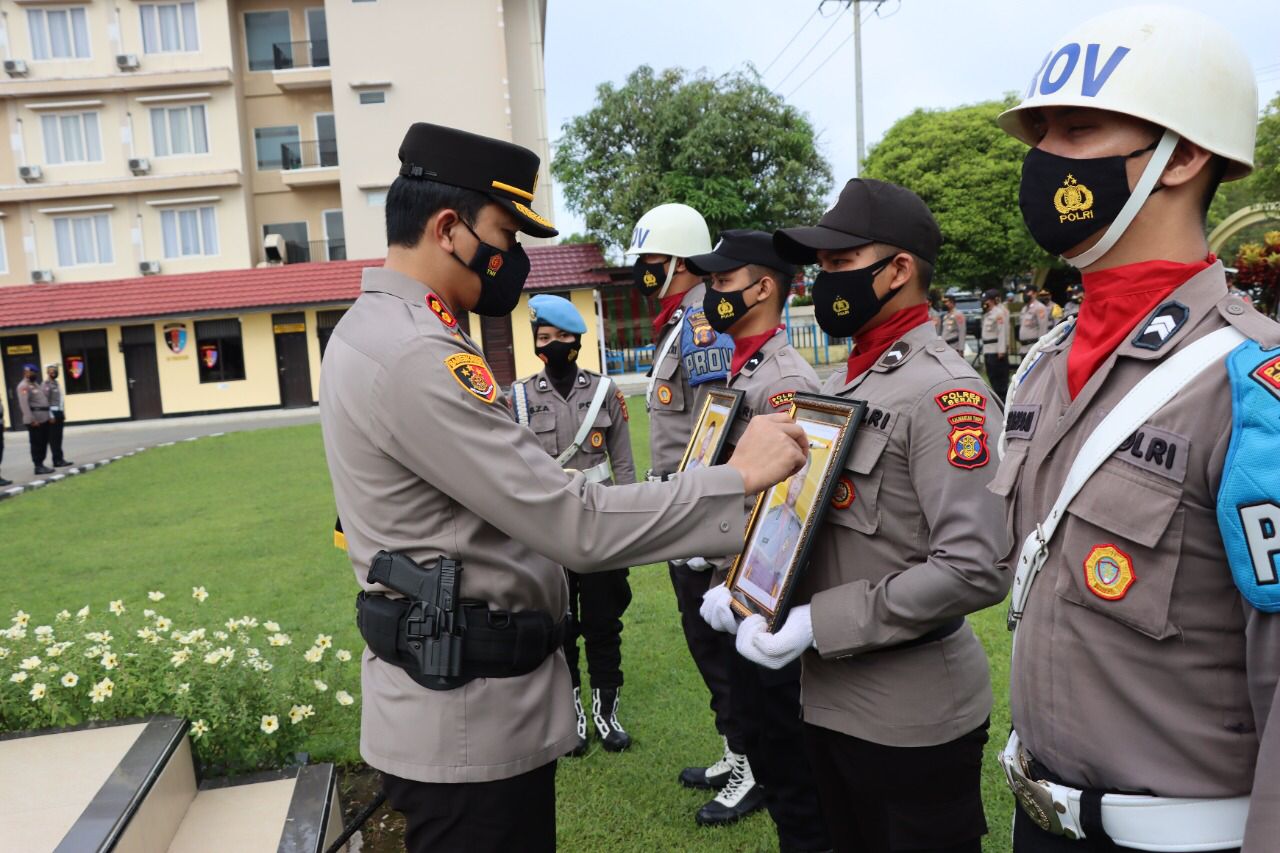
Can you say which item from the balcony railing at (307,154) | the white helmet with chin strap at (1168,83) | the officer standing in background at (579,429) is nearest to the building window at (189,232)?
the balcony railing at (307,154)

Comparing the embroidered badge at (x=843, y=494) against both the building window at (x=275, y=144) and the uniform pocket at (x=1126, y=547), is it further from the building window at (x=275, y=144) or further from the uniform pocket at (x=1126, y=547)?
the building window at (x=275, y=144)

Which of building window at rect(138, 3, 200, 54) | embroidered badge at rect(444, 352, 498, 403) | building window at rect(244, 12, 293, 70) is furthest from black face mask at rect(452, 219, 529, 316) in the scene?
building window at rect(244, 12, 293, 70)

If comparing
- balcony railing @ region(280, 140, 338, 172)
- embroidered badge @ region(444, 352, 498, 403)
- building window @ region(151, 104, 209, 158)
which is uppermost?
building window @ region(151, 104, 209, 158)

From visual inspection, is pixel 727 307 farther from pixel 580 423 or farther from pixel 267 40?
pixel 267 40

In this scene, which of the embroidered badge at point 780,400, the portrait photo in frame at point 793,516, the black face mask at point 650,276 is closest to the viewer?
the portrait photo in frame at point 793,516

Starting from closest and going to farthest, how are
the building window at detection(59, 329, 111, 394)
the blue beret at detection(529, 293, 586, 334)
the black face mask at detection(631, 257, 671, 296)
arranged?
the black face mask at detection(631, 257, 671, 296) < the blue beret at detection(529, 293, 586, 334) < the building window at detection(59, 329, 111, 394)

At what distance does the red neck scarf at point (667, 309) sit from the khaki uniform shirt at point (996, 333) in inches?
579

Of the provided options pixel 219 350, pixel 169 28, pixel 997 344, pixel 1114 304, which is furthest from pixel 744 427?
pixel 169 28

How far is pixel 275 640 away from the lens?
4.34 meters

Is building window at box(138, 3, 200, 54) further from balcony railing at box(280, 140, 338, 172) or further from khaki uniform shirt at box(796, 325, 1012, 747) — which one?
khaki uniform shirt at box(796, 325, 1012, 747)

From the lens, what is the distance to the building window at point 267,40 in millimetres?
32375

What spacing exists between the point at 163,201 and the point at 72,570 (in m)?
25.7

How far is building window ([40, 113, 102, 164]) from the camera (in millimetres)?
30875

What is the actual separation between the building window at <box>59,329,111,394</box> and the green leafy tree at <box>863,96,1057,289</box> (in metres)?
26.3
